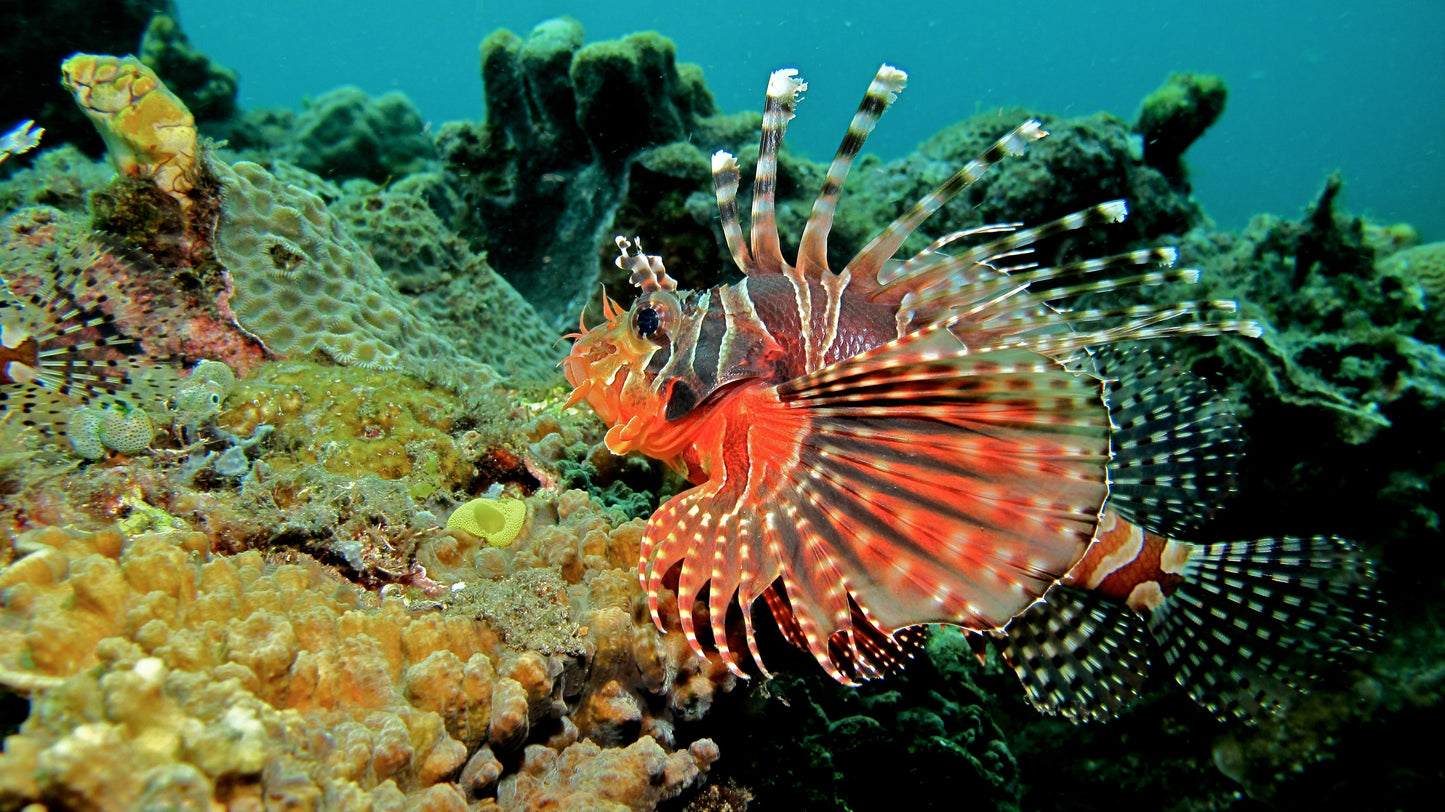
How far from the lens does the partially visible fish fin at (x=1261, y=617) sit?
3027 millimetres

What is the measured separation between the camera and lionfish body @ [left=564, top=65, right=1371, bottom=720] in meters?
2.16

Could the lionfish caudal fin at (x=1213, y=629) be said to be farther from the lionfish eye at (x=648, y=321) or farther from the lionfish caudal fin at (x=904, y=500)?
the lionfish eye at (x=648, y=321)

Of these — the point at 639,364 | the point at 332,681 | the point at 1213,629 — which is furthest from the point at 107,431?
the point at 1213,629

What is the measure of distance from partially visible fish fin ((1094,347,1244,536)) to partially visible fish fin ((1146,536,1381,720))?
0.34 m

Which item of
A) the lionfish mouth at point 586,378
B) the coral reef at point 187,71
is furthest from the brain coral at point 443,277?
the coral reef at point 187,71

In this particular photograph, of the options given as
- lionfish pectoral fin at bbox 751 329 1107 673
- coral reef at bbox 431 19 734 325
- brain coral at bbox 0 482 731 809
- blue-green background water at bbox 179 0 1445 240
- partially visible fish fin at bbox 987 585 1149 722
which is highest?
blue-green background water at bbox 179 0 1445 240

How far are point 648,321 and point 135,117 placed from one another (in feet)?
11.6

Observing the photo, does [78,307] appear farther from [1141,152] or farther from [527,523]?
[1141,152]

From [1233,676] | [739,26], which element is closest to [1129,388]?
[1233,676]

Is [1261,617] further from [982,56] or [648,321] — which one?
[982,56]

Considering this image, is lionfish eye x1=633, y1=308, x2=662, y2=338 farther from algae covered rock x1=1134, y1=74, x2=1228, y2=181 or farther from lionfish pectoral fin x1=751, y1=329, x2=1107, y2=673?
algae covered rock x1=1134, y1=74, x2=1228, y2=181

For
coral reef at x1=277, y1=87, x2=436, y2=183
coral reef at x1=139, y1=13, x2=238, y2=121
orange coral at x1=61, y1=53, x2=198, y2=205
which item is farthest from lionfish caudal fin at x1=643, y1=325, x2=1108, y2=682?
coral reef at x1=139, y1=13, x2=238, y2=121

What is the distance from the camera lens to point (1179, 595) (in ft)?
10.4

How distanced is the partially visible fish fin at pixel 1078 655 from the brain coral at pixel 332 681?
149 centimetres
